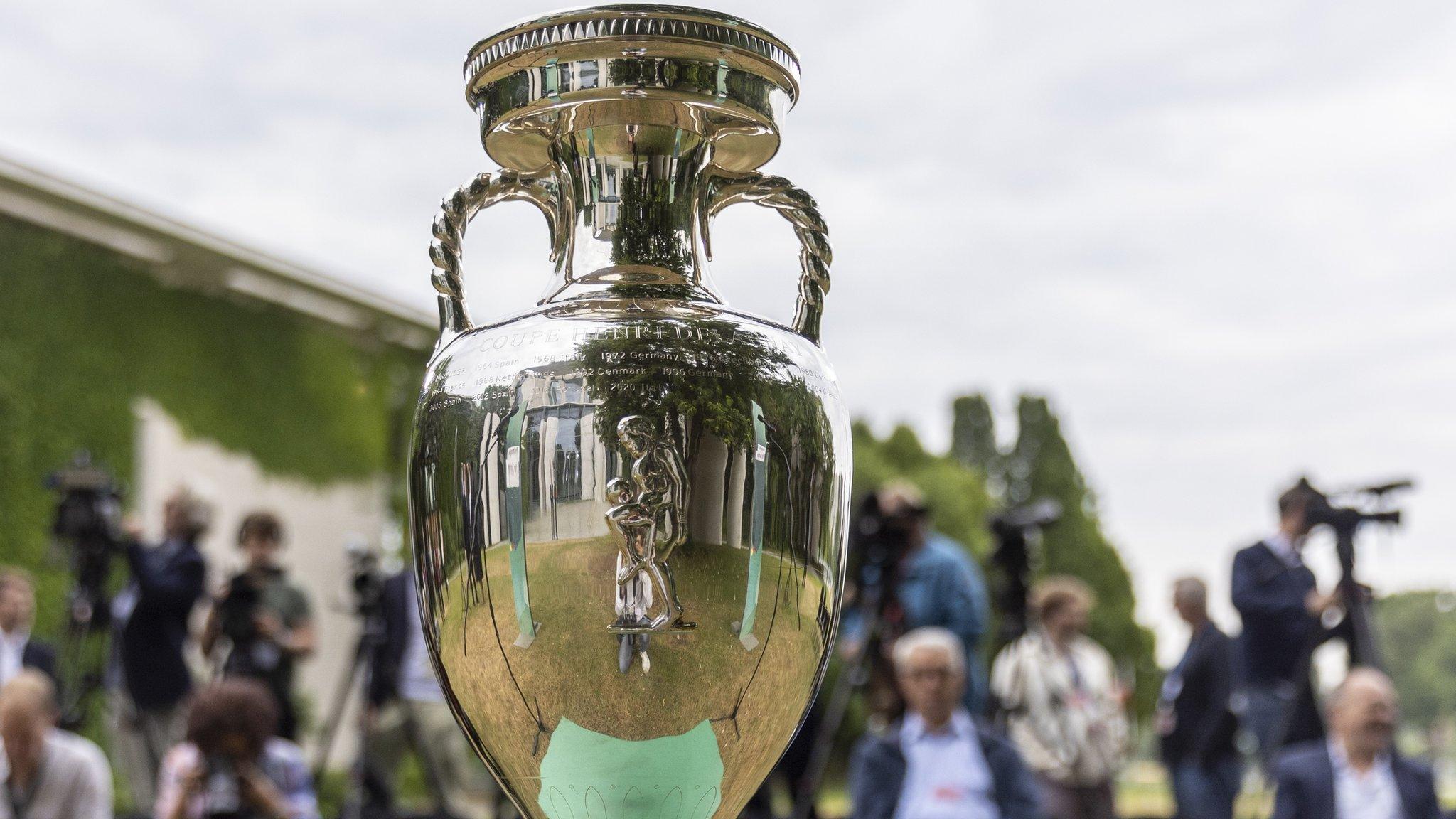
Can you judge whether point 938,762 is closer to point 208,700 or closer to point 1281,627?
point 1281,627

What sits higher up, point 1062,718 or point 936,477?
point 936,477

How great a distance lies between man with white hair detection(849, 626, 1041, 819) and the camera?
308cm

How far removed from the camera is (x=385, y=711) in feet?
14.6

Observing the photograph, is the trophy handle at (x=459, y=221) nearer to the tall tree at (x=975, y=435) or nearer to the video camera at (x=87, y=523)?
the video camera at (x=87, y=523)

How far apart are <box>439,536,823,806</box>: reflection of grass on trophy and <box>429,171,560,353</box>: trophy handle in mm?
148

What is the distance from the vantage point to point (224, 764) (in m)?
2.86

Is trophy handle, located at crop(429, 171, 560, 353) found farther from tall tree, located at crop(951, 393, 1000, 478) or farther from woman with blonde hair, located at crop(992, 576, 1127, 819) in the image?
tall tree, located at crop(951, 393, 1000, 478)

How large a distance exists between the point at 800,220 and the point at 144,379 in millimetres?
6601

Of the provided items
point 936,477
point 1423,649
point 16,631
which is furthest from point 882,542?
point 936,477

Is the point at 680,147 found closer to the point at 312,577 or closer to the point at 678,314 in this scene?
the point at 678,314

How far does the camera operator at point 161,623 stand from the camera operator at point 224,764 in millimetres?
826

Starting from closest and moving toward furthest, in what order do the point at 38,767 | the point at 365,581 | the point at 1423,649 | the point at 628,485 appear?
the point at 628,485
the point at 38,767
the point at 1423,649
the point at 365,581

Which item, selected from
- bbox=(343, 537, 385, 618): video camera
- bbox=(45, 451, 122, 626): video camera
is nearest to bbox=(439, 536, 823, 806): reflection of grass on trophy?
bbox=(343, 537, 385, 618): video camera

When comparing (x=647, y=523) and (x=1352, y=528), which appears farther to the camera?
(x=1352, y=528)
